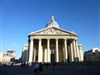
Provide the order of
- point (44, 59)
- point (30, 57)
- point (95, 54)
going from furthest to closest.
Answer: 1. point (95, 54)
2. point (44, 59)
3. point (30, 57)

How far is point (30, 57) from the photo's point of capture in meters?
51.8

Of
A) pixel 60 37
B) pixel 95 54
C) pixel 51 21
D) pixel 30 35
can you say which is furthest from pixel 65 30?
pixel 95 54

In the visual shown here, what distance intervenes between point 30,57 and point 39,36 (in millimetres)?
6476

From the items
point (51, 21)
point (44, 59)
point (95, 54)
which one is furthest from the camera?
point (95, 54)

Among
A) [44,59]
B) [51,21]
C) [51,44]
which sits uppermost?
[51,21]

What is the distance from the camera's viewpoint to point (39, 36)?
5334 cm

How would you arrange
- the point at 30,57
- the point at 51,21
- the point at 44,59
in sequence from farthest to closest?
the point at 51,21
the point at 44,59
the point at 30,57

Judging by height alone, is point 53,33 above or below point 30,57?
above

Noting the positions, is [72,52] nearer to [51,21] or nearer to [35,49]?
[35,49]

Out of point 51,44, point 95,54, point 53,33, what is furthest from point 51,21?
point 95,54

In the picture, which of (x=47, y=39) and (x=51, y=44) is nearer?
(x=47, y=39)

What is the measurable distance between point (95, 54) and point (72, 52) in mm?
55790

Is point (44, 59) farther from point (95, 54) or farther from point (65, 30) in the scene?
point (95, 54)

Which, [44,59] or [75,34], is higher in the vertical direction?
[75,34]
